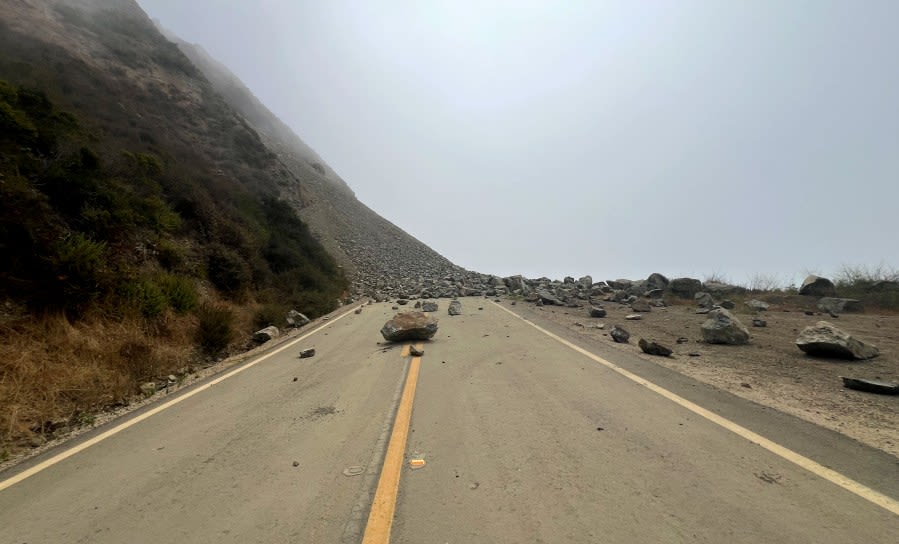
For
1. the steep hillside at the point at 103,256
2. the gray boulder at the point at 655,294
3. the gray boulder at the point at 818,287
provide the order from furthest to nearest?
the gray boulder at the point at 655,294
the gray boulder at the point at 818,287
the steep hillside at the point at 103,256

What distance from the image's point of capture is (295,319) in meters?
14.9

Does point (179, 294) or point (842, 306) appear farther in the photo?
point (842, 306)

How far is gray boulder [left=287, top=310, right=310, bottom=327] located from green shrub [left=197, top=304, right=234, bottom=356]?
3676 mm

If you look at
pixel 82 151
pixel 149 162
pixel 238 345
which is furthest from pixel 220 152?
pixel 238 345

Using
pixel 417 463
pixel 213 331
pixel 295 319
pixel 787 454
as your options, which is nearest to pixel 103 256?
pixel 213 331

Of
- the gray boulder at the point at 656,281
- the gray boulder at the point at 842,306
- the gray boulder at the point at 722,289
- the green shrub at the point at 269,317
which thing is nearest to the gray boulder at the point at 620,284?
the gray boulder at the point at 656,281

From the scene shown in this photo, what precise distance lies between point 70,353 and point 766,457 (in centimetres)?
940

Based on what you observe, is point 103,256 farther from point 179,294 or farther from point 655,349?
point 655,349

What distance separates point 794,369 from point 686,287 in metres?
17.0

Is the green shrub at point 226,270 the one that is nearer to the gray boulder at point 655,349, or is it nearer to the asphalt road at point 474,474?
the asphalt road at point 474,474

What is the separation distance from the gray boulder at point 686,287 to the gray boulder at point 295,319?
1858 centimetres

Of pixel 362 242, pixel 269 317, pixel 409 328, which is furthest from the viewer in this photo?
pixel 362 242

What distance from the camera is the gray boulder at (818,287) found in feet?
58.2

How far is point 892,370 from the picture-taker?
6.30m
